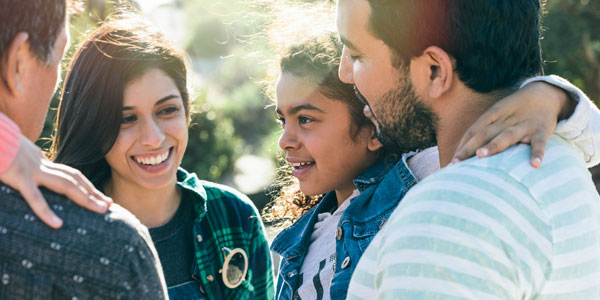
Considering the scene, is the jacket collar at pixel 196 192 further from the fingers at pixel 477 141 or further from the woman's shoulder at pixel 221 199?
the fingers at pixel 477 141

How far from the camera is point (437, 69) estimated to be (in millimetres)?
1560

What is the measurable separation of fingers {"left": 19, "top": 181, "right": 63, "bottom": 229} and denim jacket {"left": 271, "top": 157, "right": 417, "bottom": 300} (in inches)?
40.8

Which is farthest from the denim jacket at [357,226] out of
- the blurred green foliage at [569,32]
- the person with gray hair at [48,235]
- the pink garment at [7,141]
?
the blurred green foliage at [569,32]

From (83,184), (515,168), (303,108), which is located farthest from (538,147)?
(303,108)

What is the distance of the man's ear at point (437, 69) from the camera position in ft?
4.99

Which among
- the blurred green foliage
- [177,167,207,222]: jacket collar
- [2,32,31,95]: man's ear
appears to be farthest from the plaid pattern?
the blurred green foliage

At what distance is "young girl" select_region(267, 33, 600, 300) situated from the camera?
210 centimetres

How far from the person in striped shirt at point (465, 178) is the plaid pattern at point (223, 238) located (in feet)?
4.24

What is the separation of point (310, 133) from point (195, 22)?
20.3 metres

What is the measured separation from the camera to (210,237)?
2.77m

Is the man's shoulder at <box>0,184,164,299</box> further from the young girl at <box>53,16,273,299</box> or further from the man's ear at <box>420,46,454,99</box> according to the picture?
the young girl at <box>53,16,273,299</box>

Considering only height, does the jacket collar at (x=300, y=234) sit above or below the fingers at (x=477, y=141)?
below

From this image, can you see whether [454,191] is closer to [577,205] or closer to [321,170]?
[577,205]

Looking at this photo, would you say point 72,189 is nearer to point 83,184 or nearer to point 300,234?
point 83,184
